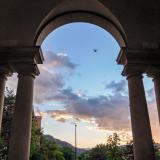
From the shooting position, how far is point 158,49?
77.3 feet

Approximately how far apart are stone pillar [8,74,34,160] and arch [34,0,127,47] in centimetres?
494

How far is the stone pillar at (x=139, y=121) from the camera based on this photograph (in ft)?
65.2

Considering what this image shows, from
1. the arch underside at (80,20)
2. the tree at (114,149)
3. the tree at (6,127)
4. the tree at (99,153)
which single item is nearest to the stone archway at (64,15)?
the arch underside at (80,20)

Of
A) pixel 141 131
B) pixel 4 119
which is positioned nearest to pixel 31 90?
pixel 141 131

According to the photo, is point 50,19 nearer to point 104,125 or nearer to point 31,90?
point 31,90

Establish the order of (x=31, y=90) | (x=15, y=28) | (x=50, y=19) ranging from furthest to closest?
(x=50, y=19)
(x=15, y=28)
(x=31, y=90)

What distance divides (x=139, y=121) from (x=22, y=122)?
1092 centimetres

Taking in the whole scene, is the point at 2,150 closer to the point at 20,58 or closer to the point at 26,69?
the point at 26,69

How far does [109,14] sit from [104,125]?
9456cm

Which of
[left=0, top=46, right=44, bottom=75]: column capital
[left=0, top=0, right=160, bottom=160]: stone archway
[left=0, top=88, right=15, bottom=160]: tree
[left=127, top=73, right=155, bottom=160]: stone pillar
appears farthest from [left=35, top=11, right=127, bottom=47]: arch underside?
[left=0, top=88, right=15, bottom=160]: tree

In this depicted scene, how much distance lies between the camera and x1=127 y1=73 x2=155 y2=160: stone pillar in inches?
782

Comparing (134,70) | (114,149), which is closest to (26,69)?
(134,70)

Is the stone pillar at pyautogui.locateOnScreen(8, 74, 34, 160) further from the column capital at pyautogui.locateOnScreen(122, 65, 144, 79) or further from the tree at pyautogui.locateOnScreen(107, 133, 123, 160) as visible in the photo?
the tree at pyautogui.locateOnScreen(107, 133, 123, 160)

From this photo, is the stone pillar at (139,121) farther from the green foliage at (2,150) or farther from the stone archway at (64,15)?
the green foliage at (2,150)
